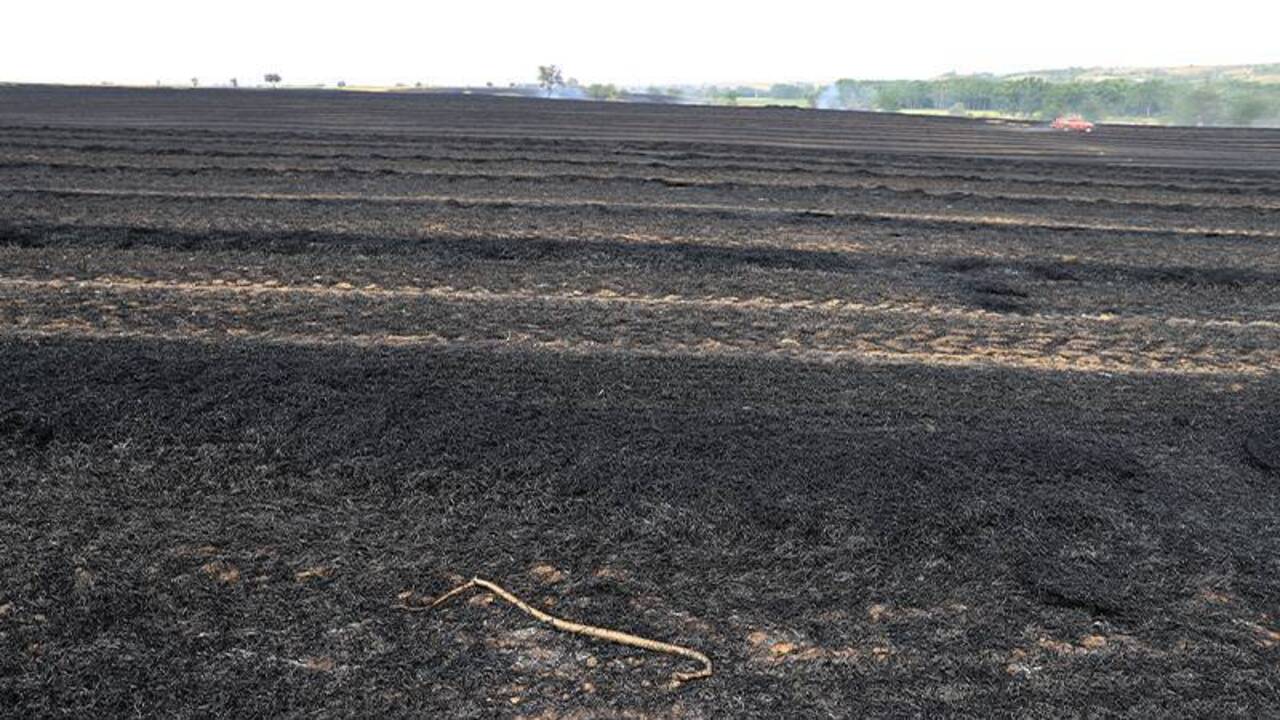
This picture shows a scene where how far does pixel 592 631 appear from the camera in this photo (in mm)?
3311

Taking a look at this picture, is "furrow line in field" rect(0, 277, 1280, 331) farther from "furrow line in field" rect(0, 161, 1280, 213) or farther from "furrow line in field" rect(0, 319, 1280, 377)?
"furrow line in field" rect(0, 161, 1280, 213)

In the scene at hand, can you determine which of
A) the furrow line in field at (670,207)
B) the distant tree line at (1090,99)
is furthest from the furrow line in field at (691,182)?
the distant tree line at (1090,99)

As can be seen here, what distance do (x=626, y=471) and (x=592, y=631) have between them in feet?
4.16

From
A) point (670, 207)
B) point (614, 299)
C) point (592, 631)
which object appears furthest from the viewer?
point (670, 207)

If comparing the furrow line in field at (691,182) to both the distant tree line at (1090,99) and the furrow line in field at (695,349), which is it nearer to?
the furrow line in field at (695,349)

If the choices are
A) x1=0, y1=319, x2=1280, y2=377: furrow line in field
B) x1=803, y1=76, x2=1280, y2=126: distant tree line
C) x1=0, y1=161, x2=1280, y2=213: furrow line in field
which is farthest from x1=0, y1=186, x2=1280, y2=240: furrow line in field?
x1=803, y1=76, x2=1280, y2=126: distant tree line

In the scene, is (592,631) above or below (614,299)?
below

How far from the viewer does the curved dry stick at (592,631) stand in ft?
10.3

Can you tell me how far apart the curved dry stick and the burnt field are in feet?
0.17

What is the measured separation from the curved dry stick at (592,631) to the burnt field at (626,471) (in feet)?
0.17

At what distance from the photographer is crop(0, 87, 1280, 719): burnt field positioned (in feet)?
10.3

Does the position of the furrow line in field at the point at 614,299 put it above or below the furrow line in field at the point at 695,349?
above

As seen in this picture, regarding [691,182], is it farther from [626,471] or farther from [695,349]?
[626,471]

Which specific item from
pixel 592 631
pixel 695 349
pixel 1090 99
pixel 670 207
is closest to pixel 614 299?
pixel 695 349
